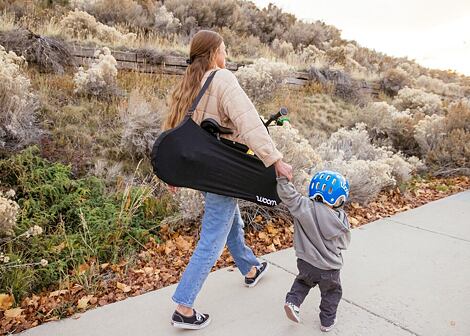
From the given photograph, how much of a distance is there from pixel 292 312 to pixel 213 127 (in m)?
1.33

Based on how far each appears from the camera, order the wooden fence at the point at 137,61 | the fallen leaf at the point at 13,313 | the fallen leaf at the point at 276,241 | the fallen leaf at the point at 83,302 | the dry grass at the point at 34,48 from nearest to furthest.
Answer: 1. the fallen leaf at the point at 13,313
2. the fallen leaf at the point at 83,302
3. the fallen leaf at the point at 276,241
4. the dry grass at the point at 34,48
5. the wooden fence at the point at 137,61

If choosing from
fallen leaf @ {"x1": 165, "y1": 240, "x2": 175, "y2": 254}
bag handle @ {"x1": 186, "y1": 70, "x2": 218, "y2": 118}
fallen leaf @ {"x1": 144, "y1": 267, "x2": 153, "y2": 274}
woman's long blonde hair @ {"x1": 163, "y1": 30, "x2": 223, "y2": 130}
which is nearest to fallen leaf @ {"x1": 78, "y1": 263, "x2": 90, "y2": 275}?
fallen leaf @ {"x1": 144, "y1": 267, "x2": 153, "y2": 274}

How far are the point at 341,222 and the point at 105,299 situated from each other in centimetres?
197

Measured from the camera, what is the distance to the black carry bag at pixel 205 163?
2.48m

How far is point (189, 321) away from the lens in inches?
108

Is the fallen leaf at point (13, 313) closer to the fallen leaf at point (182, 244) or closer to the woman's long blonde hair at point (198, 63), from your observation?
the fallen leaf at point (182, 244)

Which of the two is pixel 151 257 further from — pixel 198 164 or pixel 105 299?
pixel 198 164

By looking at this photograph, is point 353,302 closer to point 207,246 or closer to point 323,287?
point 323,287

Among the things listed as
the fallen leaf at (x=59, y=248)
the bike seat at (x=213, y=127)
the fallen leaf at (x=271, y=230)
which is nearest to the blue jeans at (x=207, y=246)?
the bike seat at (x=213, y=127)

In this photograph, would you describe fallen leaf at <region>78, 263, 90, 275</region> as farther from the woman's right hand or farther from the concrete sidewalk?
the woman's right hand

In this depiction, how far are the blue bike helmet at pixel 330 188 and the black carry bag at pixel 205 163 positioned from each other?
0.31 metres

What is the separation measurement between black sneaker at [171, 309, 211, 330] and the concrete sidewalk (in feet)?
0.17

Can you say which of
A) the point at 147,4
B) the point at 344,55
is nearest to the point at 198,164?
the point at 147,4

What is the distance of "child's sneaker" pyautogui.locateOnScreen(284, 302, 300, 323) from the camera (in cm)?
273
